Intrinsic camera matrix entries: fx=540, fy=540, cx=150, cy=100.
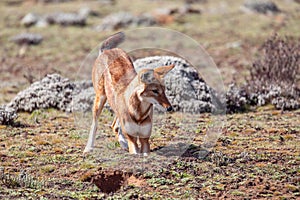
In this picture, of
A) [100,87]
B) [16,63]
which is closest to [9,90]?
[16,63]

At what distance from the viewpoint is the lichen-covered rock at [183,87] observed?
35.0 feet

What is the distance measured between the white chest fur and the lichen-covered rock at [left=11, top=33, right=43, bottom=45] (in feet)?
43.0

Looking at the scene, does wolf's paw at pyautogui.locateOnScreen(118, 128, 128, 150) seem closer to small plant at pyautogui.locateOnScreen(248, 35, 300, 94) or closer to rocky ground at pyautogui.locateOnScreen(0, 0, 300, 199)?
rocky ground at pyautogui.locateOnScreen(0, 0, 300, 199)

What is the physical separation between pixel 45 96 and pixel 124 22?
10.5 meters

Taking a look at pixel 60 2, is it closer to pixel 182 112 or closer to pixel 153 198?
pixel 182 112

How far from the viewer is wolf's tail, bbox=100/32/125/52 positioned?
785cm

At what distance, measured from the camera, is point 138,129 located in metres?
7.07

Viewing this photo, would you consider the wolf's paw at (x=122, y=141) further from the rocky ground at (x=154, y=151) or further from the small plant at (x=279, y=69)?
the small plant at (x=279, y=69)

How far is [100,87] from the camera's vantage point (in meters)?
7.85

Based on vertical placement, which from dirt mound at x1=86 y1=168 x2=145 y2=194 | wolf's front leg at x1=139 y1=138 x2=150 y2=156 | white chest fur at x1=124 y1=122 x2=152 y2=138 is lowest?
dirt mound at x1=86 y1=168 x2=145 y2=194

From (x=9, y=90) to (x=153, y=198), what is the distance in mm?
8018

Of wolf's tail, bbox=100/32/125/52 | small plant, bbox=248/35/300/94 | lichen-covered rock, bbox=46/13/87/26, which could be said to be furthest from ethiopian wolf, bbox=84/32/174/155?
lichen-covered rock, bbox=46/13/87/26

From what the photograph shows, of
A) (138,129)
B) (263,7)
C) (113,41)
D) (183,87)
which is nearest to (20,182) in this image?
(138,129)

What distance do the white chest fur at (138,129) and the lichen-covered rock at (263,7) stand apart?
55.0ft
